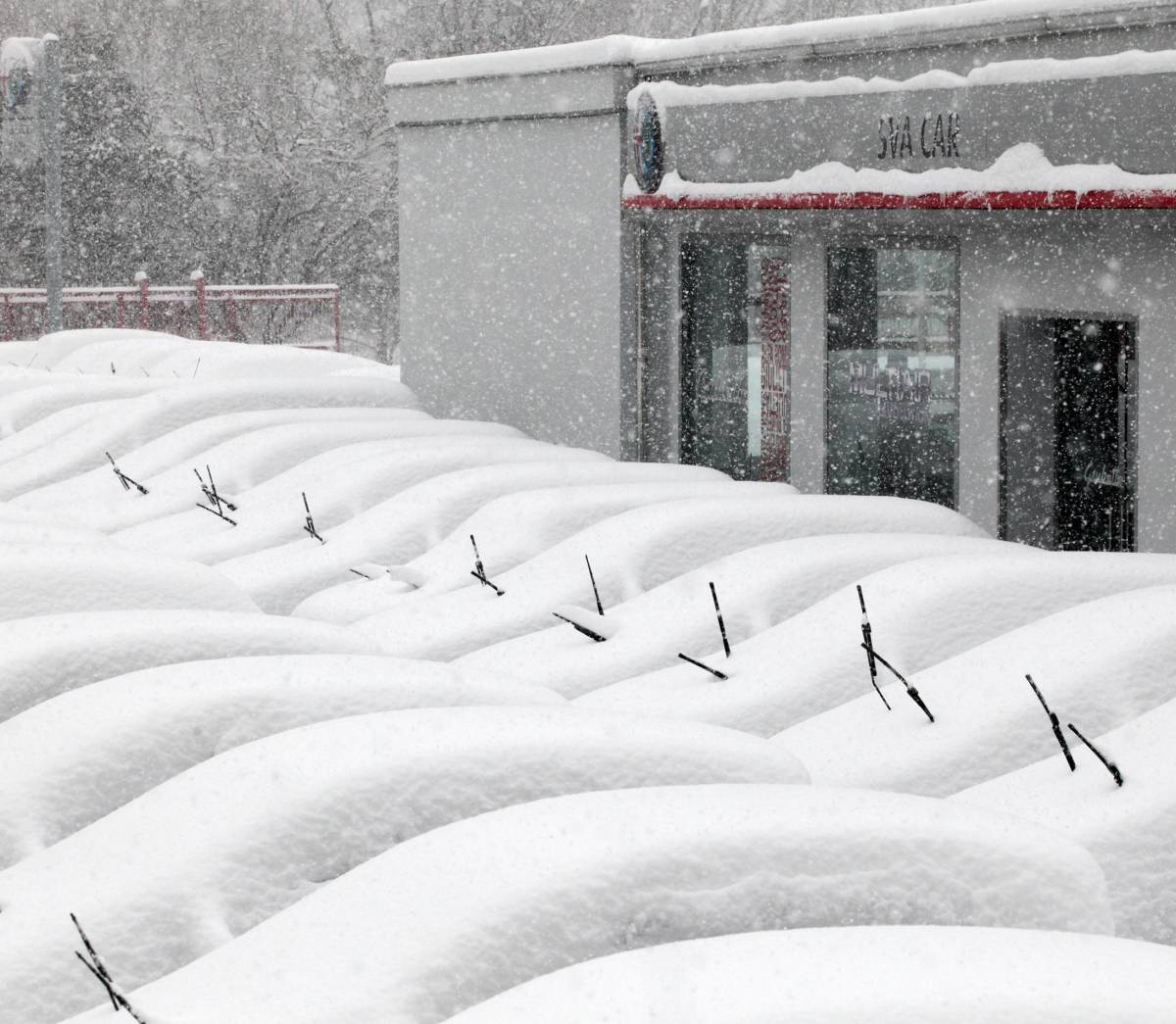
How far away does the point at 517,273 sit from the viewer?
16.3 metres

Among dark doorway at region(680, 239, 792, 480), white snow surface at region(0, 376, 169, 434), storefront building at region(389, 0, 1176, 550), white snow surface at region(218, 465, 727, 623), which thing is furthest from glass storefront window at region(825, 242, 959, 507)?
white snow surface at region(0, 376, 169, 434)

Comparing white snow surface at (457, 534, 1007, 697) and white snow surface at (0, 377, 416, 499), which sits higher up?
white snow surface at (0, 377, 416, 499)

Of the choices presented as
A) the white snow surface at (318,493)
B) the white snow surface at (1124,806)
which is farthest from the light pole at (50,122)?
the white snow surface at (1124,806)

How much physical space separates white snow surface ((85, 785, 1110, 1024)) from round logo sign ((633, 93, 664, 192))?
10173mm

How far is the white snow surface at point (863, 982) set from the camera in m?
3.57

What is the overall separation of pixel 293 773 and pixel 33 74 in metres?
21.8

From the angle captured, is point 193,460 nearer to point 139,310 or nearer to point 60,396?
point 60,396

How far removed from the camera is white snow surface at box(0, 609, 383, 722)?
6.10 m

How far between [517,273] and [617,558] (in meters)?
7.17

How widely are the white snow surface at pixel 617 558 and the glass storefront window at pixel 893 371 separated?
2.31 metres

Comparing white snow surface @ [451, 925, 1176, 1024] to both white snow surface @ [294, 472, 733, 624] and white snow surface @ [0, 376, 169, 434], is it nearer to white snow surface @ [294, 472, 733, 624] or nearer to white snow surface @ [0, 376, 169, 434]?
white snow surface @ [294, 472, 733, 624]

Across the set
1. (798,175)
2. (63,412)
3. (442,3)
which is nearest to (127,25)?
(442,3)

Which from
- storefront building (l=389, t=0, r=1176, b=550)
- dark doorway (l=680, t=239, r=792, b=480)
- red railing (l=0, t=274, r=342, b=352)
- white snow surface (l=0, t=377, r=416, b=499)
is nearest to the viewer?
storefront building (l=389, t=0, r=1176, b=550)

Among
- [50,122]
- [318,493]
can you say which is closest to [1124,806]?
[318,493]
